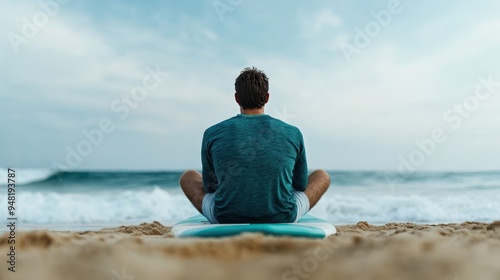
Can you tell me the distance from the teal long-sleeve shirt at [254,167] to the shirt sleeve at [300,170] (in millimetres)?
37

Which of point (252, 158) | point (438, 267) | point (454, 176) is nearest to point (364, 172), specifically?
point (454, 176)

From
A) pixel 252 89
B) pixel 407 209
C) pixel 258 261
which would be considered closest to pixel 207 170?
pixel 252 89

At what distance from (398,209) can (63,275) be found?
29.6ft

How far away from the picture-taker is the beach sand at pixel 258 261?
6.04 feet

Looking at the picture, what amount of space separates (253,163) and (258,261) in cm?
131

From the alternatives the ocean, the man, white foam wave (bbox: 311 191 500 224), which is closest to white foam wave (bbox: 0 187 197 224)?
the ocean

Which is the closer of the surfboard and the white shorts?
the surfboard

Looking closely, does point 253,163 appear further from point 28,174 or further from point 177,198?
point 28,174

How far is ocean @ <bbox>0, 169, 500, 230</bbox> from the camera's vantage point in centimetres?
941

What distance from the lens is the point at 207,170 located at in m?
3.58

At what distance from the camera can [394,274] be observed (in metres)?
1.83
